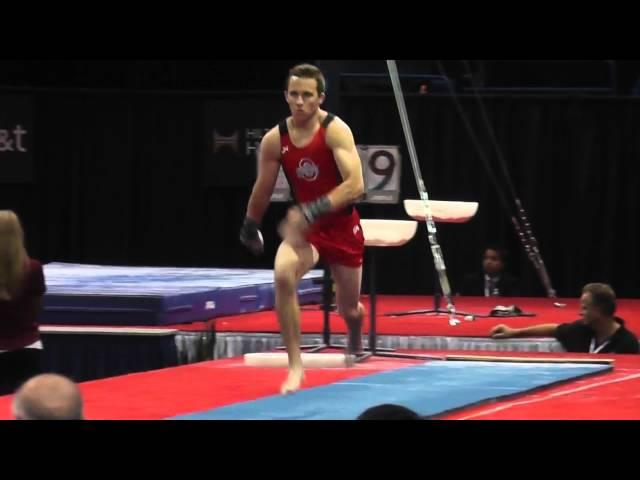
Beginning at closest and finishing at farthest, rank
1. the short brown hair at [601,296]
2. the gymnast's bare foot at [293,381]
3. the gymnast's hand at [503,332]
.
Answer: the gymnast's bare foot at [293,381]
the short brown hair at [601,296]
the gymnast's hand at [503,332]

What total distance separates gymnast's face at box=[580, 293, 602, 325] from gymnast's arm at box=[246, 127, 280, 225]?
73.6 inches

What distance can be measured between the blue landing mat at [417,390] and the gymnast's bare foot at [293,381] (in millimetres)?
39

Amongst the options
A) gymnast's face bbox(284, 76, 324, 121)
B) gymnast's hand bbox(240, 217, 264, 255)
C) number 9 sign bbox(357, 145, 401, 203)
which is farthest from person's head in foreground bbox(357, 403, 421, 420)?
number 9 sign bbox(357, 145, 401, 203)

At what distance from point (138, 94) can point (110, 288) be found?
308 cm

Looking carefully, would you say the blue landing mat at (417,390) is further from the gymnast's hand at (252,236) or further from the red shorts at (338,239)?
the gymnast's hand at (252,236)

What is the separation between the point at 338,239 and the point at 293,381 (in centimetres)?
74

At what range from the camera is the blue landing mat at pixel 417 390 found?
5.27 m

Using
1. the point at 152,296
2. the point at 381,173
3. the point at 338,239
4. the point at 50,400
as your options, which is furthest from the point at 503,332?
the point at 50,400

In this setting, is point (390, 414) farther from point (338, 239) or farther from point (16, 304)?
point (338, 239)

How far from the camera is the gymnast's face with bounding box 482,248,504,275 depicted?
10820 mm

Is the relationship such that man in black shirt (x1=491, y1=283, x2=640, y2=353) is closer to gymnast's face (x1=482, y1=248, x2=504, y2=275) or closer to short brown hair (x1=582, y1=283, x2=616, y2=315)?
short brown hair (x1=582, y1=283, x2=616, y2=315)

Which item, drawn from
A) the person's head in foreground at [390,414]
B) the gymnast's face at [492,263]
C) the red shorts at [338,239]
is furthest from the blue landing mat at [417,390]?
the gymnast's face at [492,263]

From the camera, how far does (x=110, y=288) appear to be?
9211mm

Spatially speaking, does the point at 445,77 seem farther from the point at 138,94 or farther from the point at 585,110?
the point at 138,94
